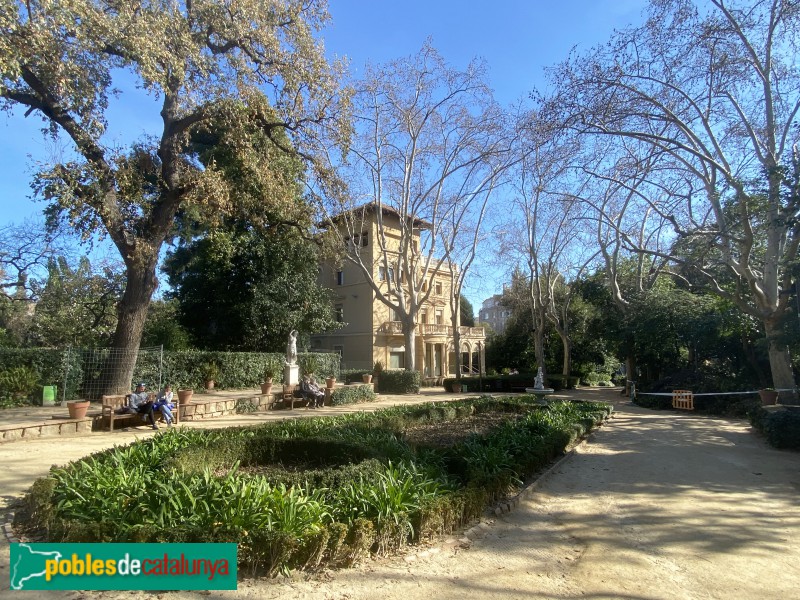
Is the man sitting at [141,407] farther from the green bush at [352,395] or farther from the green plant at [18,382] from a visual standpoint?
the green bush at [352,395]

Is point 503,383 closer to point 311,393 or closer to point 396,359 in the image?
point 396,359

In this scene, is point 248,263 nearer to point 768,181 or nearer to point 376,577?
point 768,181

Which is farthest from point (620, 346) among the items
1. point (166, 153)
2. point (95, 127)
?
point (95, 127)

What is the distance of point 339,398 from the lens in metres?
18.9

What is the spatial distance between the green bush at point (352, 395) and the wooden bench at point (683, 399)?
11.7 meters

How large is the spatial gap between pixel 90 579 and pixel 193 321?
24.8 metres

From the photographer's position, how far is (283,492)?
450cm

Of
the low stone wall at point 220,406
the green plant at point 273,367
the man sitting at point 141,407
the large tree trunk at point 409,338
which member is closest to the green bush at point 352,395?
the low stone wall at point 220,406

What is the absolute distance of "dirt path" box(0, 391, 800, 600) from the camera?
3.81m

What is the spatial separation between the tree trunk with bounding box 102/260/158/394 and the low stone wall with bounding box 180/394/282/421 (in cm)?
204

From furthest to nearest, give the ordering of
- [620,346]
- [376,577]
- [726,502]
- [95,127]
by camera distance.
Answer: [620,346]
[95,127]
[726,502]
[376,577]

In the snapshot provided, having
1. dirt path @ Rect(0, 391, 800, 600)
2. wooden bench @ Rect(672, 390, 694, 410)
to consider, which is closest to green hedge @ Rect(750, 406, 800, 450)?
dirt path @ Rect(0, 391, 800, 600)

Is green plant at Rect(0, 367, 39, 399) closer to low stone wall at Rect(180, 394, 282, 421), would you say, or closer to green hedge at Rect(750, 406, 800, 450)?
low stone wall at Rect(180, 394, 282, 421)

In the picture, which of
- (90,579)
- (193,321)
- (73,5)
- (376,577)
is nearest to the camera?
(90,579)
